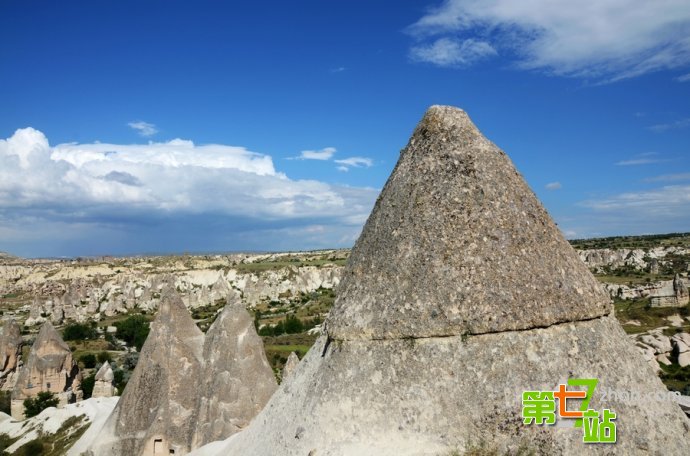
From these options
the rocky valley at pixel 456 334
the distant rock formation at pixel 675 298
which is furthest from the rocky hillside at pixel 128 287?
the rocky valley at pixel 456 334

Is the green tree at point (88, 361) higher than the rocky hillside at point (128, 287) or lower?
lower

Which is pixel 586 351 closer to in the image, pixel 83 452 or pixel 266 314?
pixel 83 452

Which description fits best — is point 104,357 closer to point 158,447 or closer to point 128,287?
point 158,447

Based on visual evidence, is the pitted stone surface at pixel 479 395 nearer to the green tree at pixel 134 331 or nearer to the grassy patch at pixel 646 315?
the grassy patch at pixel 646 315

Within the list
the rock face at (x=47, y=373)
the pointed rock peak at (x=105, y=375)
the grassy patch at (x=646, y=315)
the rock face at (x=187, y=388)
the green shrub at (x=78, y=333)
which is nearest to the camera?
the rock face at (x=187, y=388)

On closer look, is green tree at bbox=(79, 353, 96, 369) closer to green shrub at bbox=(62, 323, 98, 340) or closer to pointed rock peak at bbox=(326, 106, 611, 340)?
green shrub at bbox=(62, 323, 98, 340)

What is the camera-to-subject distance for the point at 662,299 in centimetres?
5094

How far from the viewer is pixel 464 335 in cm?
481

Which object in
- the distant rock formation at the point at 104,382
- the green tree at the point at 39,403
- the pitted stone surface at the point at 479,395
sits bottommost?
the green tree at the point at 39,403

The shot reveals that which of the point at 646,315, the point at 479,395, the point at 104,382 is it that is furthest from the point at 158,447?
the point at 646,315

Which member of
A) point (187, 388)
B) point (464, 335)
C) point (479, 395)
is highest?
point (464, 335)

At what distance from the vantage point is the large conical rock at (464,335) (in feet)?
15.3

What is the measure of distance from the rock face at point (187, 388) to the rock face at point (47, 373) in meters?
21.1

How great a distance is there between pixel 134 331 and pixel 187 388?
178ft
